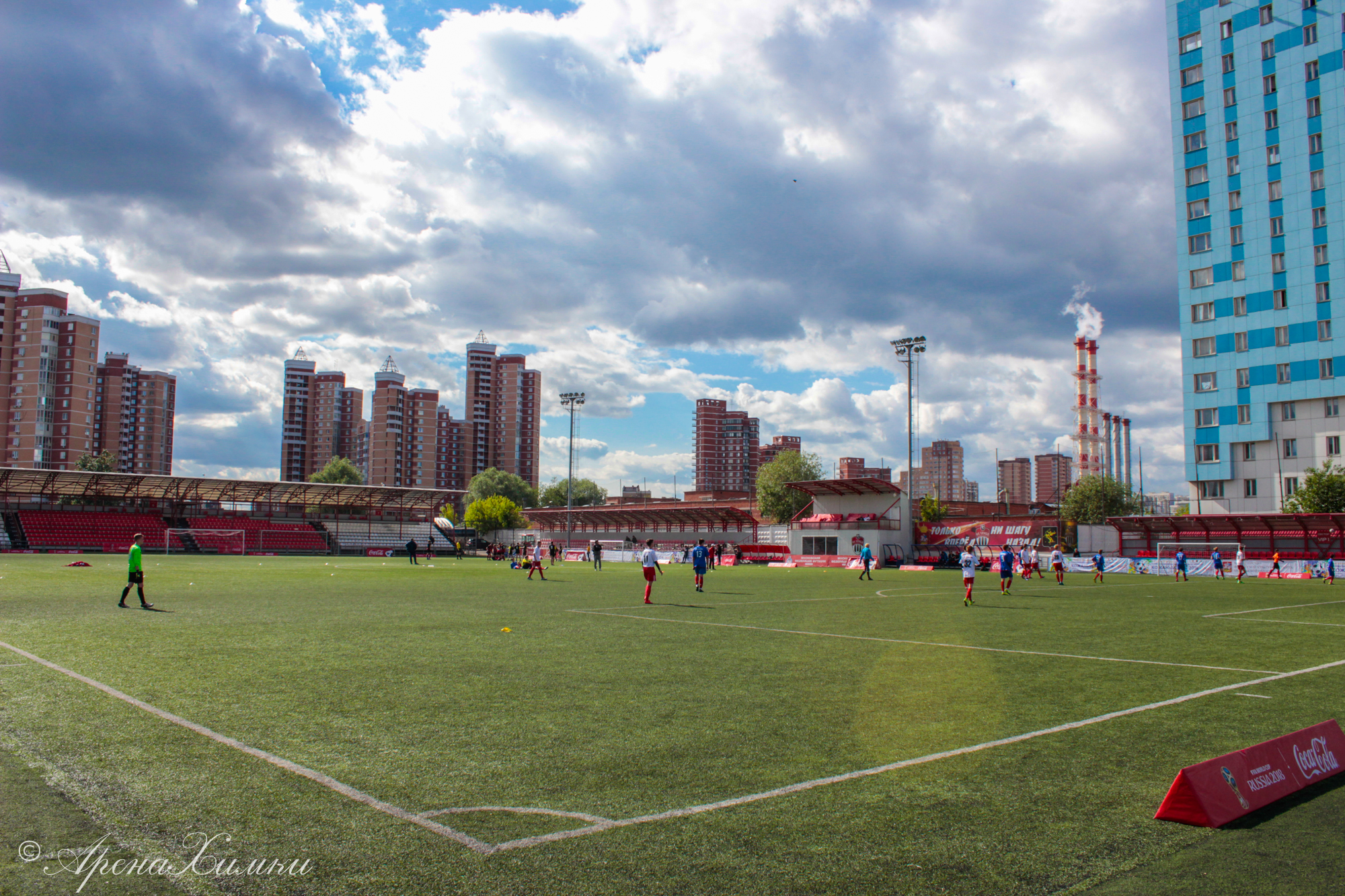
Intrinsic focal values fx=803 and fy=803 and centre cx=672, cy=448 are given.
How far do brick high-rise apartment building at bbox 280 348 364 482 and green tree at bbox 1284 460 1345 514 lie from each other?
160m

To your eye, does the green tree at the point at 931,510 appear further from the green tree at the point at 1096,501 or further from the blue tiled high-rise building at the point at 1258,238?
the blue tiled high-rise building at the point at 1258,238

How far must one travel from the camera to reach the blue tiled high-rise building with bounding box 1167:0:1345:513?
61.9 m

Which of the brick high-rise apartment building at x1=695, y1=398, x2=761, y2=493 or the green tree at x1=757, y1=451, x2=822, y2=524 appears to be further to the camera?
the brick high-rise apartment building at x1=695, y1=398, x2=761, y2=493

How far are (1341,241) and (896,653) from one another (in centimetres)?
6996

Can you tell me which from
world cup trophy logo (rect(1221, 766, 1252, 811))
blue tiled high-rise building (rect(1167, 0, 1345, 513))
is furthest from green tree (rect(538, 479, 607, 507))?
world cup trophy logo (rect(1221, 766, 1252, 811))

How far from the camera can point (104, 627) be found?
47.9 ft

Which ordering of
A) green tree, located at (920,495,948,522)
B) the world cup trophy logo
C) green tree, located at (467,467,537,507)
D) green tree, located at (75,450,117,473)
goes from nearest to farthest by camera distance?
the world cup trophy logo
green tree, located at (920,495,948,522)
green tree, located at (75,450,117,473)
green tree, located at (467,467,537,507)

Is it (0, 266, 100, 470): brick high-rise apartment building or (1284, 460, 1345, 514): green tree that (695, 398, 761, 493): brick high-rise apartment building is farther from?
(1284, 460, 1345, 514): green tree

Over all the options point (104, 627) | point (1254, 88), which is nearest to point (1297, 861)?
point (104, 627)

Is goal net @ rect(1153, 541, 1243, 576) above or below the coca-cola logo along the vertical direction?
below

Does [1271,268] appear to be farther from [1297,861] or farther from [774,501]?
[1297,861]

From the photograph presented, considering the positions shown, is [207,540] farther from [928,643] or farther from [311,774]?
[311,774]

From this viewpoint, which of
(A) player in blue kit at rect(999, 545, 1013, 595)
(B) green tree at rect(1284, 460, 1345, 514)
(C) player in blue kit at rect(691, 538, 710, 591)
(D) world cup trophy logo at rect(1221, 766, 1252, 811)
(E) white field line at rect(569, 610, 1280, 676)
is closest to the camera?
(D) world cup trophy logo at rect(1221, 766, 1252, 811)

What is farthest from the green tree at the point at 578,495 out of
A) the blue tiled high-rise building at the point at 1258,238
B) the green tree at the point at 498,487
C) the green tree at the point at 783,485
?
the blue tiled high-rise building at the point at 1258,238
